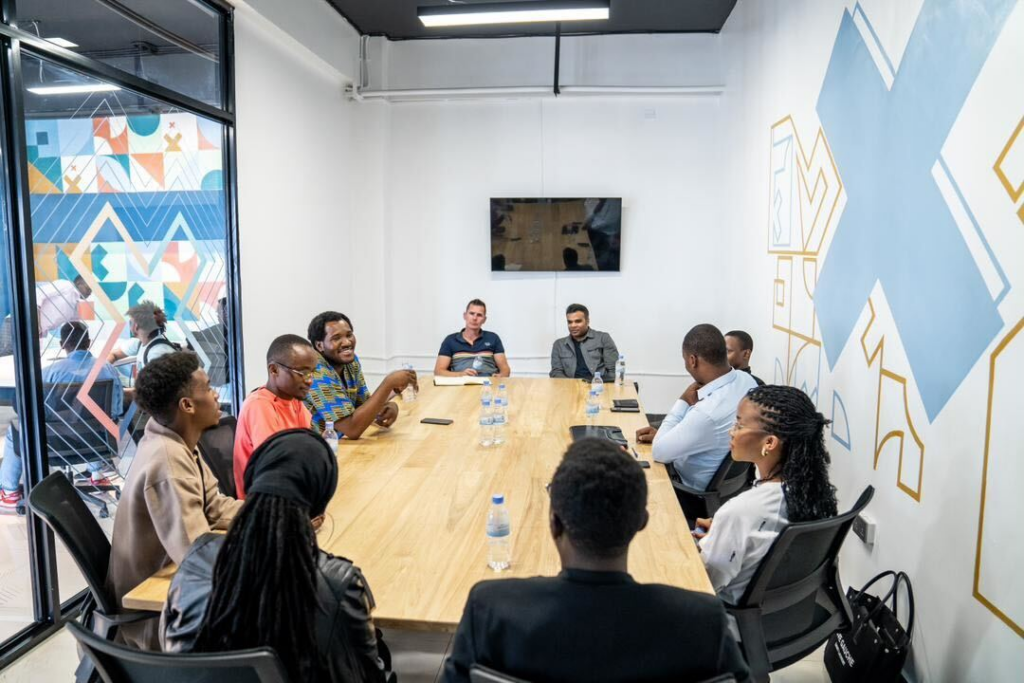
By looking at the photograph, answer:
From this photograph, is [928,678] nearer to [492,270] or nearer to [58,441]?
[58,441]

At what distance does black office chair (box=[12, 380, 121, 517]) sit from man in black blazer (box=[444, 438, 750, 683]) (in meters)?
2.43

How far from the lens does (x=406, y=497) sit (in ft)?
7.53

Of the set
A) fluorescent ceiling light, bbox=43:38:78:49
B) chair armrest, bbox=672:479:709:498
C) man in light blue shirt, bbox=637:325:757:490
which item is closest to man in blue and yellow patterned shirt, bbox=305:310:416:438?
man in light blue shirt, bbox=637:325:757:490

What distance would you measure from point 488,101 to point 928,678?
5429mm

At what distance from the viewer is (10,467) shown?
281 cm

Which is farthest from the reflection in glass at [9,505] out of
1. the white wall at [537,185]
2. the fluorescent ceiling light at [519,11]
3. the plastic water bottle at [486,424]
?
the white wall at [537,185]

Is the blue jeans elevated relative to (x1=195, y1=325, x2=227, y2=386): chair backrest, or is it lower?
lower

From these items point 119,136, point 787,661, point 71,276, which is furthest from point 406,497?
point 119,136

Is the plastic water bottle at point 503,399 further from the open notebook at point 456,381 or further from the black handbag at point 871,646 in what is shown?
the black handbag at point 871,646

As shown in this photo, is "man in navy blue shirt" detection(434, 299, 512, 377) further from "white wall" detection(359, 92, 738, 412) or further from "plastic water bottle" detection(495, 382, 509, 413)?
"white wall" detection(359, 92, 738, 412)

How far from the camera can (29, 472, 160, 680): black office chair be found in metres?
1.76

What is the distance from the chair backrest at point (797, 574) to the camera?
1665mm

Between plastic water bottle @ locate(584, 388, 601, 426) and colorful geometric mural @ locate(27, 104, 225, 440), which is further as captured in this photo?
plastic water bottle @ locate(584, 388, 601, 426)

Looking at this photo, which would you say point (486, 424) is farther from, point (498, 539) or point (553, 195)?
point (553, 195)
